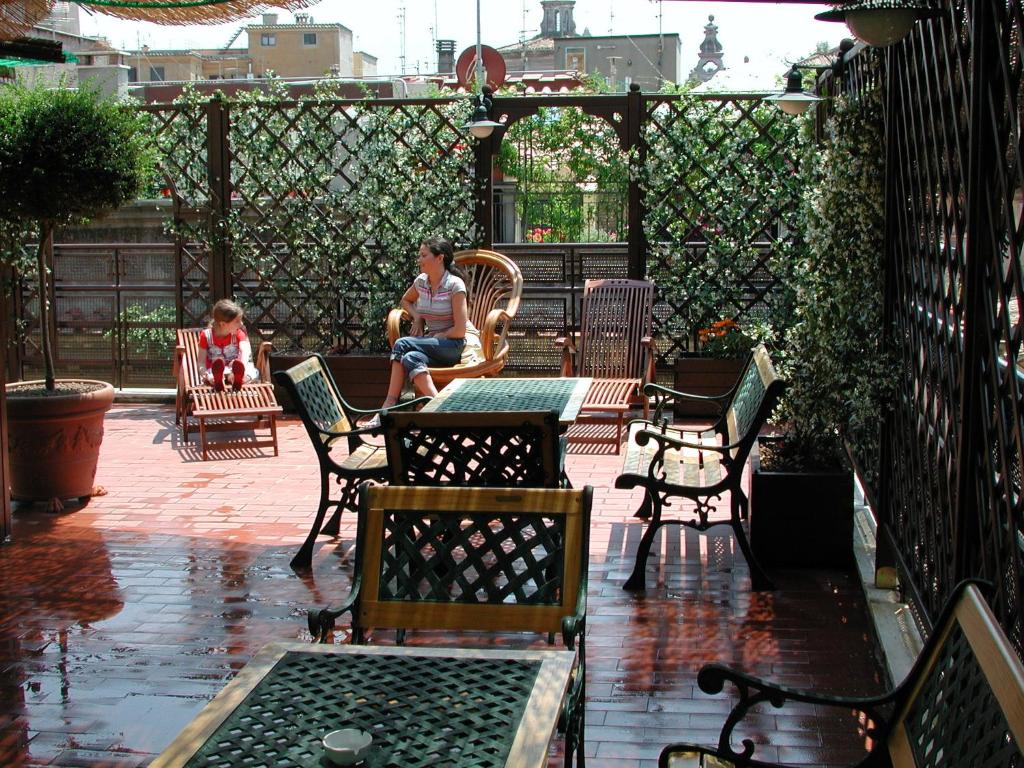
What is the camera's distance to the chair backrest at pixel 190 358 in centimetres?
818

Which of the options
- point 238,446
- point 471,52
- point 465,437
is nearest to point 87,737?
point 465,437

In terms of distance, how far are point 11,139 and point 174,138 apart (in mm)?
3693

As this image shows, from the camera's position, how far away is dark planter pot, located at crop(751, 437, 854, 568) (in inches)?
195

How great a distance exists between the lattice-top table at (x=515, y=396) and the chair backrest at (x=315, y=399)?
16.9 inches

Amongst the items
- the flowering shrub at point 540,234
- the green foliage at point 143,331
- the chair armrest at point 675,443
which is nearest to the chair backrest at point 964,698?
the chair armrest at point 675,443

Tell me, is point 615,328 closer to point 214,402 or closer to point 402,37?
point 214,402

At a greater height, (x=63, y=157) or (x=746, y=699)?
→ (x=63, y=157)

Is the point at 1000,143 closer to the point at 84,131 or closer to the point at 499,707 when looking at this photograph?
the point at 499,707

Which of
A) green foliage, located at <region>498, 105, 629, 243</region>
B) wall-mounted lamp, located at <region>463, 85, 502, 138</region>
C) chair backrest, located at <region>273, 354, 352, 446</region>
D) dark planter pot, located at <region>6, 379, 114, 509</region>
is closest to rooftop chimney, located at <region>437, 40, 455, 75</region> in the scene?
green foliage, located at <region>498, 105, 629, 243</region>

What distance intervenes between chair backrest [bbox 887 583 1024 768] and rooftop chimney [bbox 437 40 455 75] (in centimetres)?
3426

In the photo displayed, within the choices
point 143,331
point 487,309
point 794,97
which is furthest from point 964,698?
point 143,331

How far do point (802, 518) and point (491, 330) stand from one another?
3622 millimetres

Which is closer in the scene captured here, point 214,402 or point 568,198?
point 214,402

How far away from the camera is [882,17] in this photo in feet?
10.6
